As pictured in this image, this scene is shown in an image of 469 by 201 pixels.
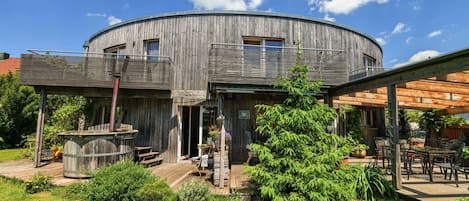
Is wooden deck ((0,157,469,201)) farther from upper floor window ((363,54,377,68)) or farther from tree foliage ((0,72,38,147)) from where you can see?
tree foliage ((0,72,38,147))

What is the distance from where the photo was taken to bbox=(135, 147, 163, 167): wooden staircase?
8250mm

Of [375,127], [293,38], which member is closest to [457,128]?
[375,127]

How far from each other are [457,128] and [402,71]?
877 centimetres

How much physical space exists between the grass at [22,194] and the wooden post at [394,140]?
23.2 feet

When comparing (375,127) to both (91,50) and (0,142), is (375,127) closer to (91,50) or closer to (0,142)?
(91,50)

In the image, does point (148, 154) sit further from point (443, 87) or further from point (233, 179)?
point (443, 87)

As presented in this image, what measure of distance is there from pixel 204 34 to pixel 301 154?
6763mm

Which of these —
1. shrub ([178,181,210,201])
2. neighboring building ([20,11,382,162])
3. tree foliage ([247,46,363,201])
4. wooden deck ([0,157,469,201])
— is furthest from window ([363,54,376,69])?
shrub ([178,181,210,201])

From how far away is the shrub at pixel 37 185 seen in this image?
221 inches

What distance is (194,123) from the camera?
996 cm

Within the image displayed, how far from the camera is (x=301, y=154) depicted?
471 cm

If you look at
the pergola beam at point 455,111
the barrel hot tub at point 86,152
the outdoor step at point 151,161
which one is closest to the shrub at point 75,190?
the barrel hot tub at point 86,152

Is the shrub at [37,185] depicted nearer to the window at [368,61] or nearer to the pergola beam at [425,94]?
the pergola beam at [425,94]

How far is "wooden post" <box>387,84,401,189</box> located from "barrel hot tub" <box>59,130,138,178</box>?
703cm
